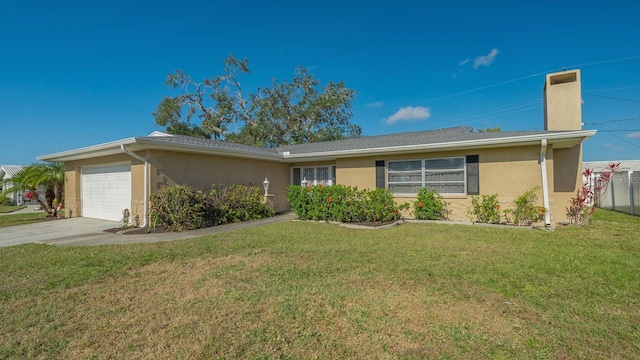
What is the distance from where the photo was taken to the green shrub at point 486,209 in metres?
9.39

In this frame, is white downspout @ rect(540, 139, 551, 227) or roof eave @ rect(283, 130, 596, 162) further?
white downspout @ rect(540, 139, 551, 227)

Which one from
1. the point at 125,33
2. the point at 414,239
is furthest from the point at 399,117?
the point at 414,239

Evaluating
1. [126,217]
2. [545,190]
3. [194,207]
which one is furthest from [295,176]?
[545,190]

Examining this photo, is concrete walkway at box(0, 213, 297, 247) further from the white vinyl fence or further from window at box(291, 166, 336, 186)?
the white vinyl fence

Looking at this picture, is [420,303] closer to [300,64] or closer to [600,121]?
[600,121]

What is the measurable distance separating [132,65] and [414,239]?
22.9 m

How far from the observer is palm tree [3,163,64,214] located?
1359cm

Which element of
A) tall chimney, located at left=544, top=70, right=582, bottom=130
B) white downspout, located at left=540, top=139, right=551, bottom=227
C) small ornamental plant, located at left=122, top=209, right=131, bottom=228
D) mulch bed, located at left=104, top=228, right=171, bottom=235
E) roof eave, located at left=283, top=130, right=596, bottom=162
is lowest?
mulch bed, located at left=104, top=228, right=171, bottom=235

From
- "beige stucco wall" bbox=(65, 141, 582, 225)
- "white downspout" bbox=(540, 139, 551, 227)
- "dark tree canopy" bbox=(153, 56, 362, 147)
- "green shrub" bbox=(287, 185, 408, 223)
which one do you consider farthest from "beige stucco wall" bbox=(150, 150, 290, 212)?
"dark tree canopy" bbox=(153, 56, 362, 147)

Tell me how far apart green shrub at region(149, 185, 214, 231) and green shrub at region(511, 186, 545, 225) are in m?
9.66

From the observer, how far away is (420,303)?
361 cm

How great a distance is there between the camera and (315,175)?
47.8 ft

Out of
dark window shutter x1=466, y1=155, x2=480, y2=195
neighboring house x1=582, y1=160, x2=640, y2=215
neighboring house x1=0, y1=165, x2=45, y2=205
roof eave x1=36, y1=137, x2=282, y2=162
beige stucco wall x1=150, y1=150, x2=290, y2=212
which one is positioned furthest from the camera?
neighboring house x1=0, y1=165, x2=45, y2=205

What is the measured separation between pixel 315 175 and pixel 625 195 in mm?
13232
